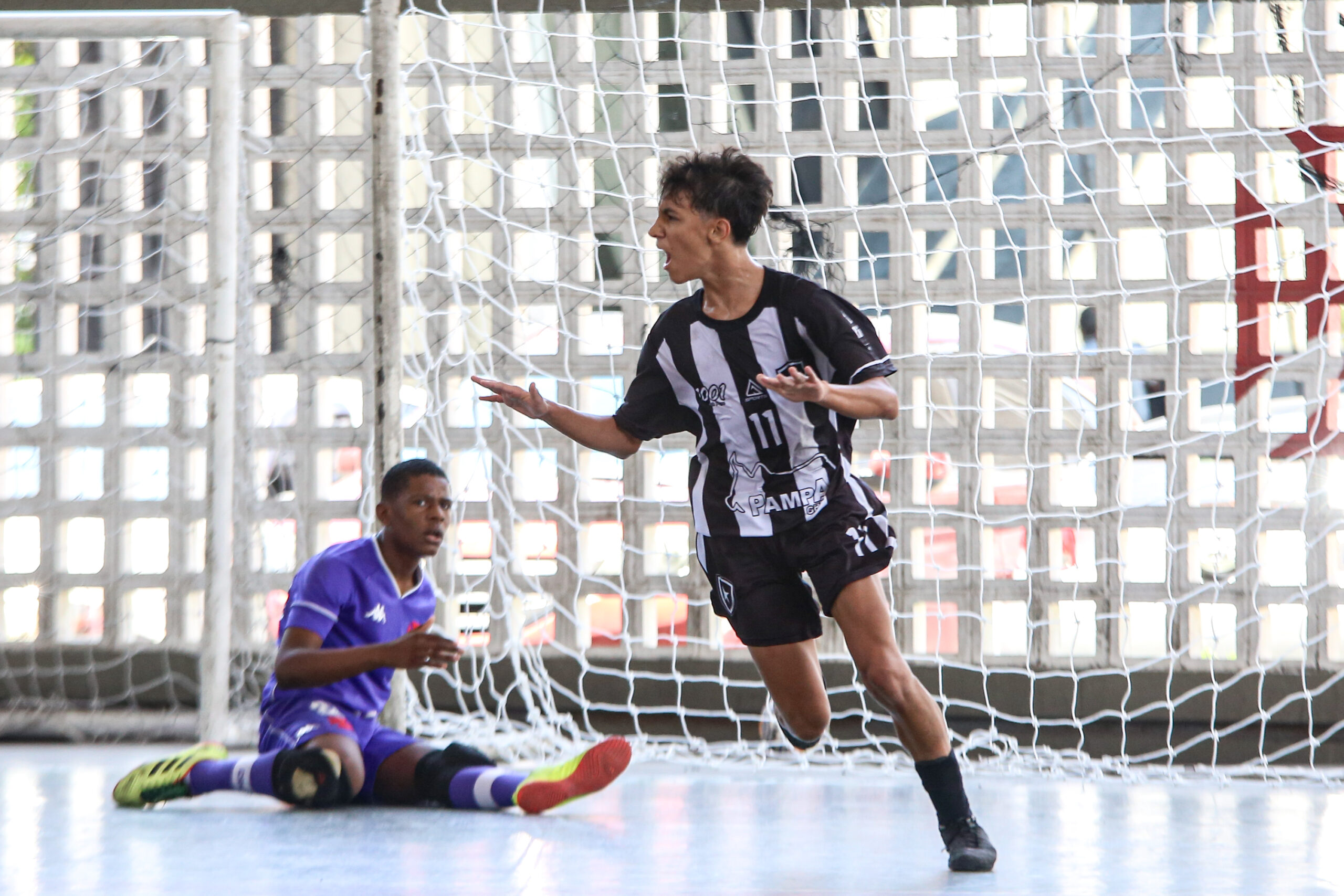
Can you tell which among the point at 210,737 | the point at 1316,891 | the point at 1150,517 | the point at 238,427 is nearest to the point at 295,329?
the point at 238,427

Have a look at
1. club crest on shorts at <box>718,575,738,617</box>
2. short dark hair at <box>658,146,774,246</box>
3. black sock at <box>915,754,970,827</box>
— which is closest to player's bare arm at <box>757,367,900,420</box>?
short dark hair at <box>658,146,774,246</box>

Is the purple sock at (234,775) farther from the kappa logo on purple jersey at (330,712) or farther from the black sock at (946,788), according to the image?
the black sock at (946,788)

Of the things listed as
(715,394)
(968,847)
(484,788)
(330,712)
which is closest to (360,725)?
(330,712)

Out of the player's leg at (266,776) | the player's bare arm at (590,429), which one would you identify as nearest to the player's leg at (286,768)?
the player's leg at (266,776)

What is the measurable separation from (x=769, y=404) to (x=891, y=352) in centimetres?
176

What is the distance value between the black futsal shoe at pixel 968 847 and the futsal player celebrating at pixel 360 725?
744 millimetres

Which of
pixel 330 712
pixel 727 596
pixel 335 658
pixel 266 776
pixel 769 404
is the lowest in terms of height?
pixel 266 776

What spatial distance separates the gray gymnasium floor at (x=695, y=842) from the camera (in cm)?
212

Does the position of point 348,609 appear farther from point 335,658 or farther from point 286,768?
point 286,768

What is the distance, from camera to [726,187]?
8.09ft

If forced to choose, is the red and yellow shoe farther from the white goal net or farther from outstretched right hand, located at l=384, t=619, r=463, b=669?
the white goal net

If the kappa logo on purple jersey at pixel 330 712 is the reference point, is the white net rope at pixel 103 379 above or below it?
above

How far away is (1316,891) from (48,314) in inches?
160

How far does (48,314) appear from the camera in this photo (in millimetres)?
4281
